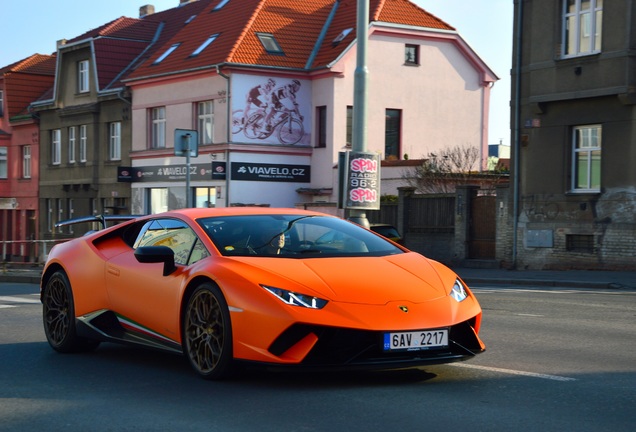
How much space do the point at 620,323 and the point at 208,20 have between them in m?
37.7

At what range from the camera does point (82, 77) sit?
53281mm

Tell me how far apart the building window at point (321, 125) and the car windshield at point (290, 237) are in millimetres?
35229

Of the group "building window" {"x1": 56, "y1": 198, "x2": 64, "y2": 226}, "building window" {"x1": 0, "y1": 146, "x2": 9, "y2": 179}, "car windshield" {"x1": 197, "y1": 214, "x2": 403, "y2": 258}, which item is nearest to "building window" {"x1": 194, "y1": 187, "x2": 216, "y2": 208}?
"building window" {"x1": 56, "y1": 198, "x2": 64, "y2": 226}

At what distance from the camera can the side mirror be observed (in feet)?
27.4

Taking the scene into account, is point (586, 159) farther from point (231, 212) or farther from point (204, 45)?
point (231, 212)

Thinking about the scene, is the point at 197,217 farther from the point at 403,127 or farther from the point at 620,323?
the point at 403,127

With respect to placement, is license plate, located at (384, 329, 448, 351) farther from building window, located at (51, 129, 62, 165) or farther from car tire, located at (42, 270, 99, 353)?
building window, located at (51, 129, 62, 165)

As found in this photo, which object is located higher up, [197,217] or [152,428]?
[197,217]

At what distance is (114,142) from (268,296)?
44.9 meters

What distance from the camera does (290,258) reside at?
8086 millimetres

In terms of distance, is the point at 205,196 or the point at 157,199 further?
the point at 157,199

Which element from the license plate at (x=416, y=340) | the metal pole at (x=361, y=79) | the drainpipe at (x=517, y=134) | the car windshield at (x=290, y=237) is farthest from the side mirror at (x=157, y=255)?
the drainpipe at (x=517, y=134)

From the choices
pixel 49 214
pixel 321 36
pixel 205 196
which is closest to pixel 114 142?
pixel 49 214

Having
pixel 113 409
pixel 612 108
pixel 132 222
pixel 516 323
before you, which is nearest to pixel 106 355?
pixel 132 222
